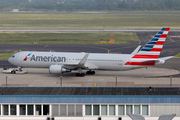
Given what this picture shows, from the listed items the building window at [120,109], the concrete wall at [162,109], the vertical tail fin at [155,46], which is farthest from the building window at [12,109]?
the vertical tail fin at [155,46]

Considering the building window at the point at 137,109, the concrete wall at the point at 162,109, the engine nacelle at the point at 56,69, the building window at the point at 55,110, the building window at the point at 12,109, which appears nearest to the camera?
the concrete wall at the point at 162,109

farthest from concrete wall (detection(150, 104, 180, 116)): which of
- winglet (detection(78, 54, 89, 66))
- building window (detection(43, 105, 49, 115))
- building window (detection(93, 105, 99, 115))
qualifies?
winglet (detection(78, 54, 89, 66))

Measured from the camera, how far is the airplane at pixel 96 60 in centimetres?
5366

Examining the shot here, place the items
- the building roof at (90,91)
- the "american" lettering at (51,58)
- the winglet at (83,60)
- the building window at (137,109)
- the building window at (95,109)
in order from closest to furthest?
the building window at (137,109), the building window at (95,109), the building roof at (90,91), the winglet at (83,60), the "american" lettering at (51,58)

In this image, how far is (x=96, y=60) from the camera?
2200 inches

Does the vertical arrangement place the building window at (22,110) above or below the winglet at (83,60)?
below

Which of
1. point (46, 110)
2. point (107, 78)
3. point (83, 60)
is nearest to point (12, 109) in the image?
point (46, 110)

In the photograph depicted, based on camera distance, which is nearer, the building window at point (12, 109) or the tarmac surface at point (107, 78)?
the building window at point (12, 109)

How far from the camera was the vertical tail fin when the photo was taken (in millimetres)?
53634

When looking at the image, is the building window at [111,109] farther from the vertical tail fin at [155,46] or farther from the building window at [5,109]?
the vertical tail fin at [155,46]

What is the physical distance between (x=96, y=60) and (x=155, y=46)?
1149 centimetres

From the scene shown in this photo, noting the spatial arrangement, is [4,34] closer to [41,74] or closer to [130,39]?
[130,39]

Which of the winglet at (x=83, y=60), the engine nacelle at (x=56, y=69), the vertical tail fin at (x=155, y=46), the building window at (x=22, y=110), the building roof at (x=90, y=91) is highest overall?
the vertical tail fin at (x=155, y=46)

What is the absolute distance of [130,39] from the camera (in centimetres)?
11700
